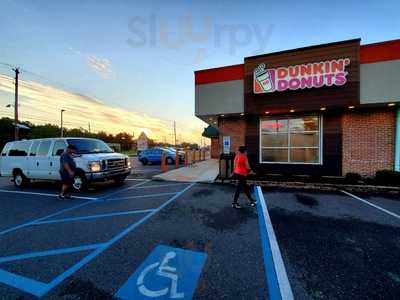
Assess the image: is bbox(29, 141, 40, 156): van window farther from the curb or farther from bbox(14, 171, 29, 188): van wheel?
the curb

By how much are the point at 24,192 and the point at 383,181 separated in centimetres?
1534

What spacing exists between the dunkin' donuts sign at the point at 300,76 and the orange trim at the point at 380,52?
74 cm

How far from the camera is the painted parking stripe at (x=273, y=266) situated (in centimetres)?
245

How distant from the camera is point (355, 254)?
3.33m

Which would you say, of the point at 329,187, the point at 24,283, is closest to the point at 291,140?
the point at 329,187

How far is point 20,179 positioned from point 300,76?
578 inches

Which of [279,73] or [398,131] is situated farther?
[279,73]

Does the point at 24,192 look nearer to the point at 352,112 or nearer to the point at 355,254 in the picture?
the point at 355,254

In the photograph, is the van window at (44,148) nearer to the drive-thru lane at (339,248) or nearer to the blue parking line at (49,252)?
the blue parking line at (49,252)

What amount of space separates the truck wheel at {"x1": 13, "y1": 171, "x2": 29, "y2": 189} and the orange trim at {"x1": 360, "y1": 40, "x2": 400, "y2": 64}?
16749mm

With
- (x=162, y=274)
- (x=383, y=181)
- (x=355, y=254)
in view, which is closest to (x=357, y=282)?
(x=355, y=254)

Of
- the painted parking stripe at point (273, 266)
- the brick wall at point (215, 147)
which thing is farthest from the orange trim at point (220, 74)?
the brick wall at point (215, 147)

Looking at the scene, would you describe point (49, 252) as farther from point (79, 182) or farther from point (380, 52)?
point (380, 52)

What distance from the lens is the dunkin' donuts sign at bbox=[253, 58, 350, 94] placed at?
9156mm
